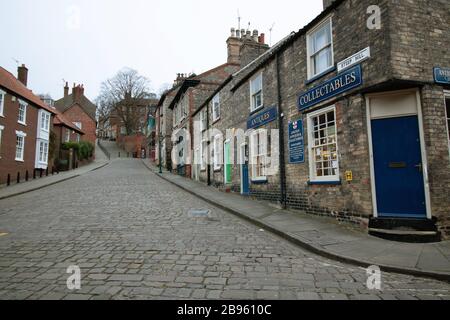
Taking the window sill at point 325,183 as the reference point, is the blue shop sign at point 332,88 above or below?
above

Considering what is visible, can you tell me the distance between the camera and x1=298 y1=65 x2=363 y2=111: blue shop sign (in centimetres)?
749

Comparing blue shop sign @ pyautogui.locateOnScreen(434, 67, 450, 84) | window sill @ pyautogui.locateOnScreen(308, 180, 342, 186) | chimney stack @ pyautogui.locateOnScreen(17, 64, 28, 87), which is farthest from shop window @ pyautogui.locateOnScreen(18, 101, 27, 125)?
blue shop sign @ pyautogui.locateOnScreen(434, 67, 450, 84)

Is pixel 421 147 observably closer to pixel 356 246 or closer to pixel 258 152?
pixel 356 246

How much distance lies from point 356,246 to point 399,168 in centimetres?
232

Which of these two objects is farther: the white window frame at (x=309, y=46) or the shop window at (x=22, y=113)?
the shop window at (x=22, y=113)

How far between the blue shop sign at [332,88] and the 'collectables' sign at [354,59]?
0.50 ft

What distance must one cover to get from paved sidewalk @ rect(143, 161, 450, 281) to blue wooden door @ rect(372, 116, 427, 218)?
88 centimetres

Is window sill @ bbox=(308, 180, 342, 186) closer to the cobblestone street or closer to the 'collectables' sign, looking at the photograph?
the cobblestone street

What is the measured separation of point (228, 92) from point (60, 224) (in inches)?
434

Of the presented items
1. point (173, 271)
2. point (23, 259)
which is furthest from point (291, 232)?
point (23, 259)

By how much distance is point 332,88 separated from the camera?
827 centimetres

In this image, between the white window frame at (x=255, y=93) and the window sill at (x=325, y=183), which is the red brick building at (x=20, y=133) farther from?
the window sill at (x=325, y=183)

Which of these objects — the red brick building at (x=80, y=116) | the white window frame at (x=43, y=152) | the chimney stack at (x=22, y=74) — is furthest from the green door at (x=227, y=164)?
the red brick building at (x=80, y=116)

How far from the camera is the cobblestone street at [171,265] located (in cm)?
389
